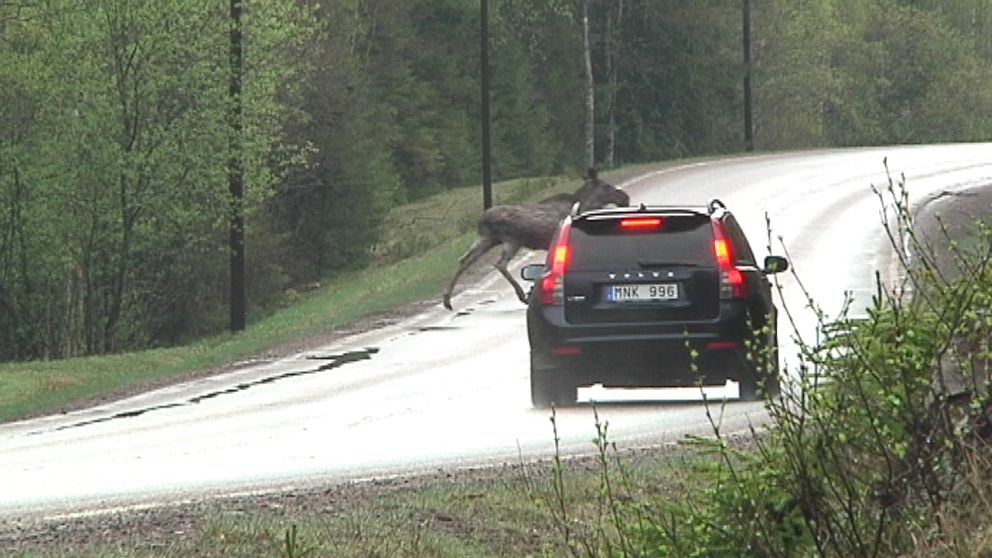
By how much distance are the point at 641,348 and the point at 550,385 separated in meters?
0.86

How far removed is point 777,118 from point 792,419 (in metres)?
94.4

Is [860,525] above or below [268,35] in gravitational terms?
below

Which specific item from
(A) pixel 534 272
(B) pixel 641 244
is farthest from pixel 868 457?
(A) pixel 534 272

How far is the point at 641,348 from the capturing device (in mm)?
18484

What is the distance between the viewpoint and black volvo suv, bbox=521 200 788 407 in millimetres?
18484

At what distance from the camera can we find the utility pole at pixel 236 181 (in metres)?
40.9

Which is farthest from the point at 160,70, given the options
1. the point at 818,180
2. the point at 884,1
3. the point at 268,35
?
the point at 884,1

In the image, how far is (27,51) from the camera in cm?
4953

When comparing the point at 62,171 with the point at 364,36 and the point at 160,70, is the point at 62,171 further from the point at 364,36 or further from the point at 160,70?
the point at 364,36

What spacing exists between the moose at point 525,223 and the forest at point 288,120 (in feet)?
33.8

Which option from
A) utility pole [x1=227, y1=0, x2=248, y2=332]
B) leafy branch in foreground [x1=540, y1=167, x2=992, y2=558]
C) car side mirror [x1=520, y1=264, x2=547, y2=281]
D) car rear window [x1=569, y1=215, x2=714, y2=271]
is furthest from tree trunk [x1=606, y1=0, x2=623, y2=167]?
leafy branch in foreground [x1=540, y1=167, x2=992, y2=558]

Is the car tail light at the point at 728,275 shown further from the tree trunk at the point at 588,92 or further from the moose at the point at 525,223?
the tree trunk at the point at 588,92

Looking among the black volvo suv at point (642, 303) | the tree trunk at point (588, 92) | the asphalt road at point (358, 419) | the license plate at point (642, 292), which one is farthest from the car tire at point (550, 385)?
the tree trunk at point (588, 92)

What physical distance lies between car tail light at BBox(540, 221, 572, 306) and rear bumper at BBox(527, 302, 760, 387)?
8cm
